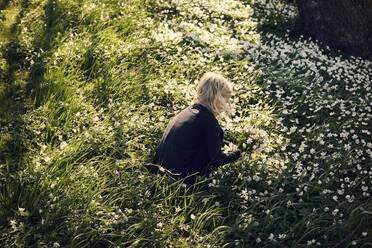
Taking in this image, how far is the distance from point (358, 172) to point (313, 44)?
3.65 m

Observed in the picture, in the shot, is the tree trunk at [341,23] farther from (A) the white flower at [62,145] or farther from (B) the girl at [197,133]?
(A) the white flower at [62,145]

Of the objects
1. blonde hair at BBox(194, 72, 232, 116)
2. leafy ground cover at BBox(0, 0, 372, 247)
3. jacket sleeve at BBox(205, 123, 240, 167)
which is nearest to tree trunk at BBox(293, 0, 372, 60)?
leafy ground cover at BBox(0, 0, 372, 247)

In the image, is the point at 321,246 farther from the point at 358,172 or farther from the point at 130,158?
the point at 130,158

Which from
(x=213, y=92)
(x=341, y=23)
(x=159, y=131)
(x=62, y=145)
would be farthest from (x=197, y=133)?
(x=341, y=23)

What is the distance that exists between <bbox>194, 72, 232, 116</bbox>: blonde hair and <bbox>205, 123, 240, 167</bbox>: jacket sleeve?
23 cm

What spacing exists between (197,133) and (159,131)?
1.08 m

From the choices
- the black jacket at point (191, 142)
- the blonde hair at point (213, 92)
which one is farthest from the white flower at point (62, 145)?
the blonde hair at point (213, 92)

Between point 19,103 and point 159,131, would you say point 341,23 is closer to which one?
point 159,131

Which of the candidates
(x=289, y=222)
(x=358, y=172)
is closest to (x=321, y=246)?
(x=289, y=222)

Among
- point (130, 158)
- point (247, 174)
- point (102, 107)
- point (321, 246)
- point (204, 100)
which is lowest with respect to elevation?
point (321, 246)

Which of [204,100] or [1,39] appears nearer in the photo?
[204,100]

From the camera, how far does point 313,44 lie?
268 inches

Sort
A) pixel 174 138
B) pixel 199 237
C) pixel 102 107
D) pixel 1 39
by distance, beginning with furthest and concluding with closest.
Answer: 1. pixel 1 39
2. pixel 102 107
3. pixel 174 138
4. pixel 199 237

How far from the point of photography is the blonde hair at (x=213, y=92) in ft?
11.2
